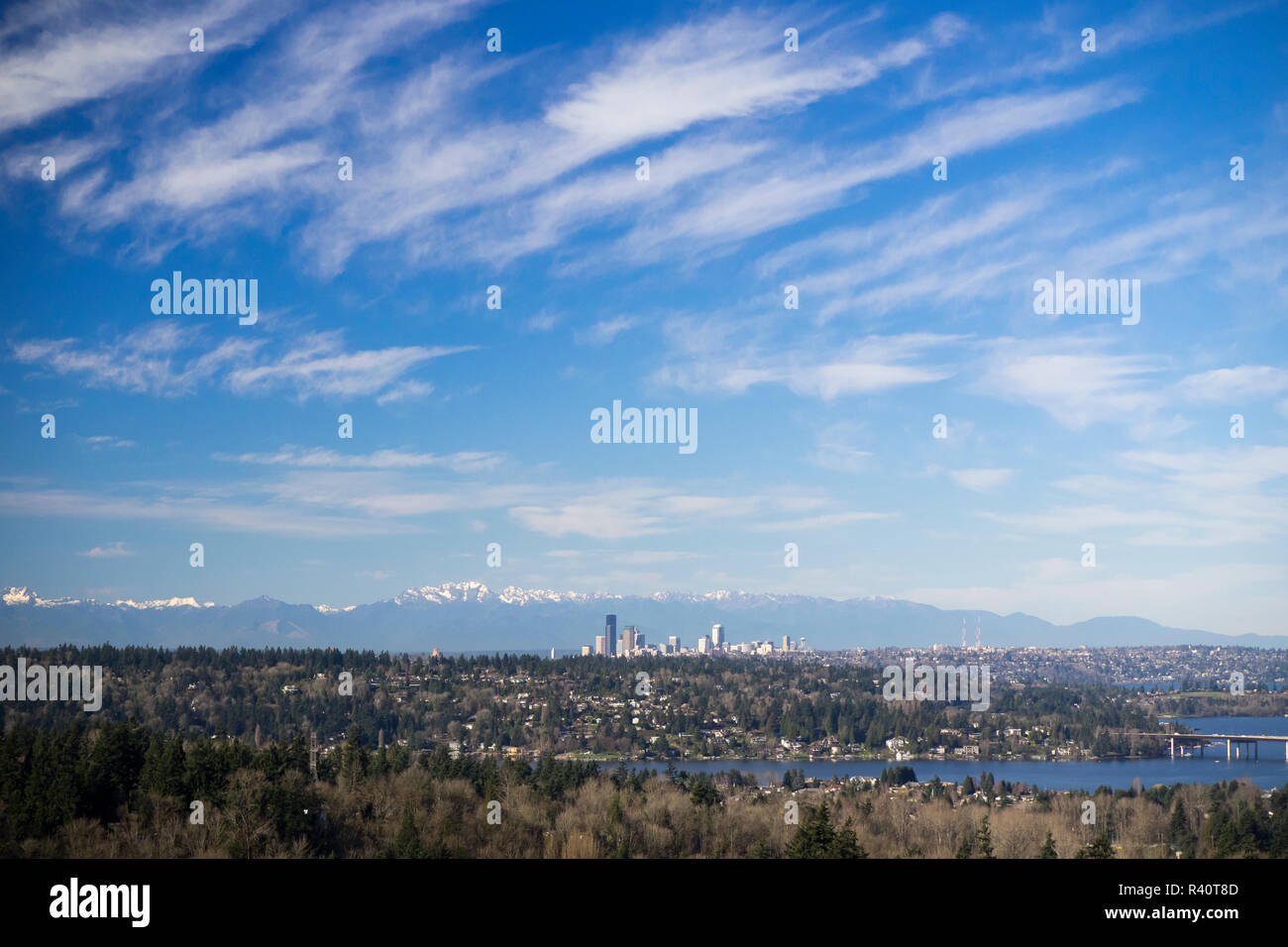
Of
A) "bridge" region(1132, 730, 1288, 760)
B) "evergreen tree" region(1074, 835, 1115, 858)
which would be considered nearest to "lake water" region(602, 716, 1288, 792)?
"bridge" region(1132, 730, 1288, 760)

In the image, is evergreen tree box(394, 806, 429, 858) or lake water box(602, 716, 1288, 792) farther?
lake water box(602, 716, 1288, 792)

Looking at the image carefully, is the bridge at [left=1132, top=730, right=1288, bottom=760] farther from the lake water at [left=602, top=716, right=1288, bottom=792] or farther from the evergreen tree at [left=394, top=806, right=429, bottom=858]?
the evergreen tree at [left=394, top=806, right=429, bottom=858]

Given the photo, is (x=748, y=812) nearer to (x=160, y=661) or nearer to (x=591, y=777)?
(x=591, y=777)

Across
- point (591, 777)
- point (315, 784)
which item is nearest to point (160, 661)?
point (591, 777)

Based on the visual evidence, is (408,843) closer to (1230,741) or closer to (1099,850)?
(1099,850)

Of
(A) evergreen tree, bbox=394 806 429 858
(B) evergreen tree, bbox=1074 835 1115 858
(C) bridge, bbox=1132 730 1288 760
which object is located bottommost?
(C) bridge, bbox=1132 730 1288 760

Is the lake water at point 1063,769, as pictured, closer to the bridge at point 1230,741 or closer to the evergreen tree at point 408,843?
the bridge at point 1230,741

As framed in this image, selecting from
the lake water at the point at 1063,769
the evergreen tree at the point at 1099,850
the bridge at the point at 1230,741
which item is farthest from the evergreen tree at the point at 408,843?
the bridge at the point at 1230,741

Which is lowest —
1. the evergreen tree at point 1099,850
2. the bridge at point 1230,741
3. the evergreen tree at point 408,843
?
the bridge at point 1230,741
